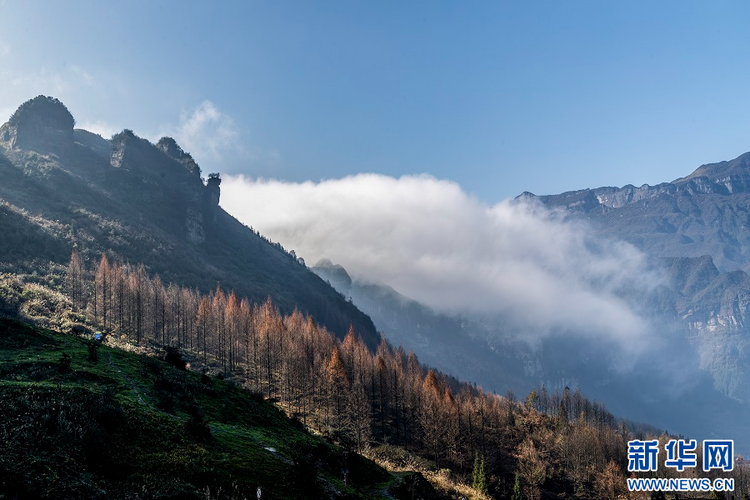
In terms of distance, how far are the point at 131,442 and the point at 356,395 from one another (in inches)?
2986

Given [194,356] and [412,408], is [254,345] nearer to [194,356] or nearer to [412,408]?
[194,356]

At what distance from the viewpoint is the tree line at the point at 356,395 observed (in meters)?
99.4

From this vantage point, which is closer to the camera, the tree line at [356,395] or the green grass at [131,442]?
the green grass at [131,442]

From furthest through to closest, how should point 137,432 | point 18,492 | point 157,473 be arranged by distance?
point 137,432 → point 157,473 → point 18,492

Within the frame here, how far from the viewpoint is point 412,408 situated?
383 ft

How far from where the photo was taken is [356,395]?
9375 cm

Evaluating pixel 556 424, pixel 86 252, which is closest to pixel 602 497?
pixel 556 424

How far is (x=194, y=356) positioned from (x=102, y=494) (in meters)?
110

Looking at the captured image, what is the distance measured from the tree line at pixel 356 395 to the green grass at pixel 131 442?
167 ft

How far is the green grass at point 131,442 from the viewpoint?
1728 centimetres

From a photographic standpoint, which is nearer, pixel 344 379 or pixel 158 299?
pixel 344 379

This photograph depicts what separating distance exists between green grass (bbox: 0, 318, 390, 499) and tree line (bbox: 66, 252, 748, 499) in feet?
167

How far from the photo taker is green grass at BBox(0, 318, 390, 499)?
17.3 metres

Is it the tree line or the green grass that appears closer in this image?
the green grass
